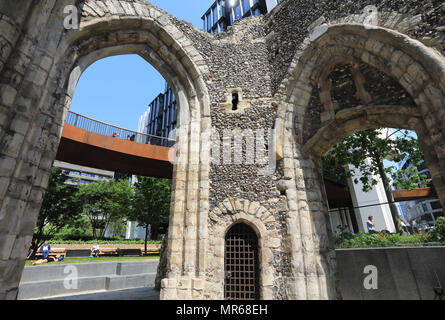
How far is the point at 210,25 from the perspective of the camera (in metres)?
31.0

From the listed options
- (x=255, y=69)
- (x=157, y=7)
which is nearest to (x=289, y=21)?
(x=255, y=69)

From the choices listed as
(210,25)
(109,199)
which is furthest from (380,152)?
(210,25)

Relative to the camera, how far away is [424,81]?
14.0 ft

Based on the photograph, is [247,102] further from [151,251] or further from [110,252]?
[151,251]

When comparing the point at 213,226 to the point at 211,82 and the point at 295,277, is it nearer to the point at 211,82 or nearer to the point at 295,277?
the point at 295,277

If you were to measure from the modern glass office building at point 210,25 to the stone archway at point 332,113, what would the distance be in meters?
18.5

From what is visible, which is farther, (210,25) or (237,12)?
(210,25)

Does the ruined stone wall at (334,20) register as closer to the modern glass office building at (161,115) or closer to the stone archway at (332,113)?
the stone archway at (332,113)

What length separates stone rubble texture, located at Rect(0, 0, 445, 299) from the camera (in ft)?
12.5

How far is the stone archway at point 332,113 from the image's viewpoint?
13.9 feet

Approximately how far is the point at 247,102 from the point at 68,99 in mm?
4530

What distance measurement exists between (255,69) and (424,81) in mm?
4363

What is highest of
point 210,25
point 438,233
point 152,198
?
point 210,25

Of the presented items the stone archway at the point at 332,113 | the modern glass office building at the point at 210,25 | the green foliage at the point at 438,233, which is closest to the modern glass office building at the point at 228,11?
the modern glass office building at the point at 210,25
